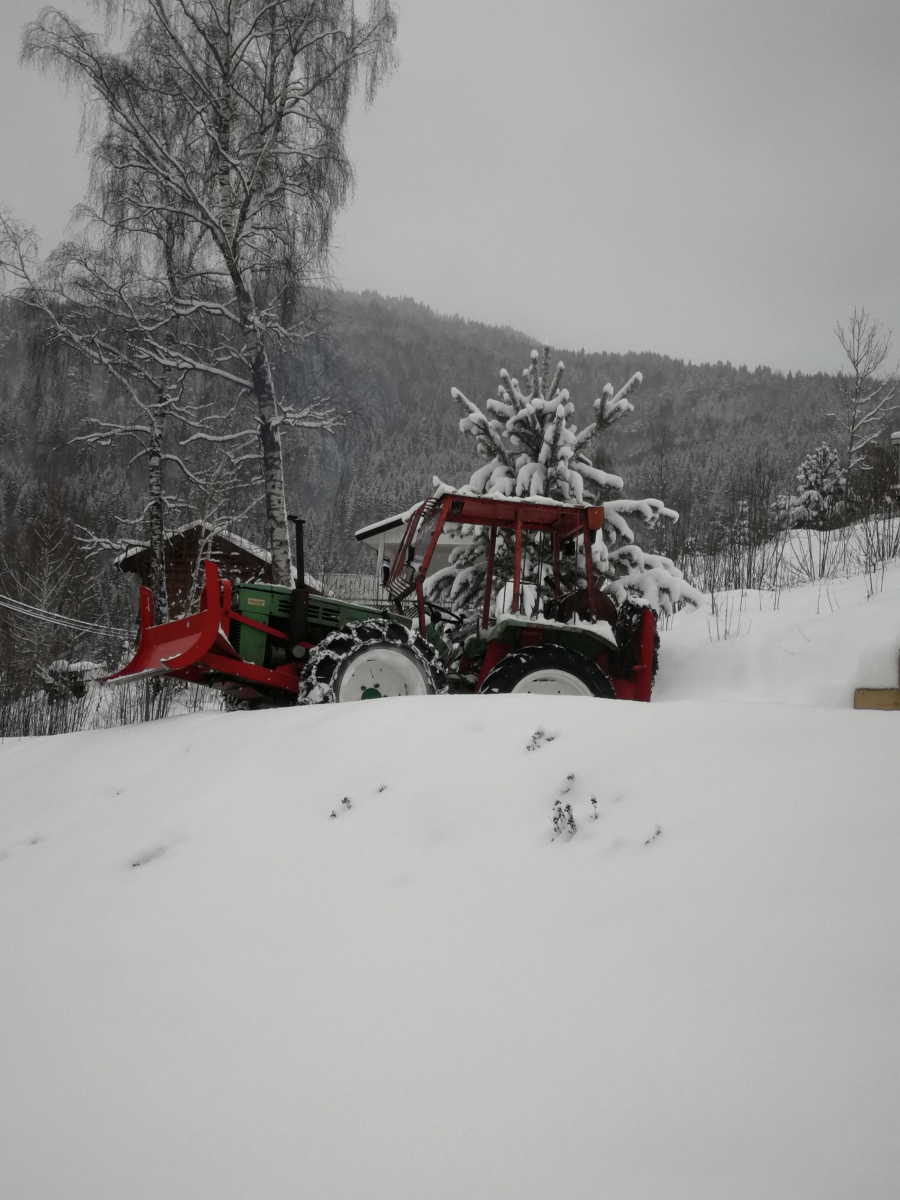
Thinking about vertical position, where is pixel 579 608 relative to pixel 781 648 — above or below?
above

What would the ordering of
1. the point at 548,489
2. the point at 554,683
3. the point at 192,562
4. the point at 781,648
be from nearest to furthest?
1. the point at 554,683
2. the point at 781,648
3. the point at 548,489
4. the point at 192,562

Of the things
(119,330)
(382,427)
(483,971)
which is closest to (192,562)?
(119,330)

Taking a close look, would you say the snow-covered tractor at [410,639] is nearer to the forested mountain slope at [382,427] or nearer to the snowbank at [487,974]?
the snowbank at [487,974]

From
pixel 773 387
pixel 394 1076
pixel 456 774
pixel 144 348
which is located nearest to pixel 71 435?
pixel 144 348

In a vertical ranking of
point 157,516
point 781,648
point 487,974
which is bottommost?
point 487,974

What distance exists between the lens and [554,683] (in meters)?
5.37

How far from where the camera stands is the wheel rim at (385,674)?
17.1 feet

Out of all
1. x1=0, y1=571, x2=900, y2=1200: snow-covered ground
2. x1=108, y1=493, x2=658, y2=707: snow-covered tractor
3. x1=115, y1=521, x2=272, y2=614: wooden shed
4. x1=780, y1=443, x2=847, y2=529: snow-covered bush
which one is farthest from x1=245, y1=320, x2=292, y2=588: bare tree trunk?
x1=780, y1=443, x2=847, y2=529: snow-covered bush

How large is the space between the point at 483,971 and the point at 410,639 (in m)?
3.43

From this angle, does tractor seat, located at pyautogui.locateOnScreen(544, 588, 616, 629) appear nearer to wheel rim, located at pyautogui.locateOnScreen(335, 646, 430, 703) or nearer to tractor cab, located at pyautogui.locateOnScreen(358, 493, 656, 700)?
tractor cab, located at pyautogui.locateOnScreen(358, 493, 656, 700)

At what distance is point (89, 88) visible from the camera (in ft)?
33.5

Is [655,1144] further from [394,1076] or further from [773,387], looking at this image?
[773,387]

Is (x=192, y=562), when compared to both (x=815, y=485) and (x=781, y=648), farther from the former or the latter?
(x=815, y=485)

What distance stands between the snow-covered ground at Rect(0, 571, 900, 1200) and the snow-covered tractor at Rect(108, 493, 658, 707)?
1905 millimetres
